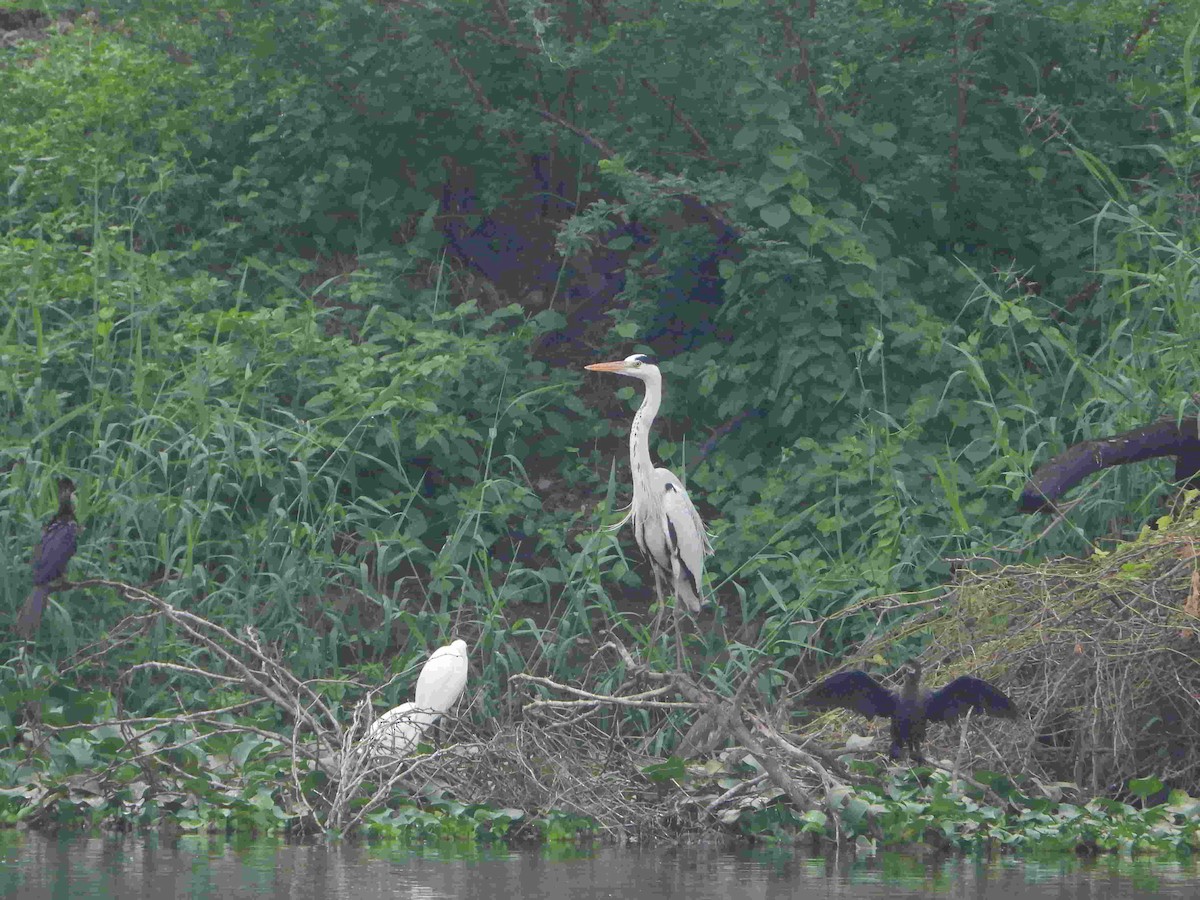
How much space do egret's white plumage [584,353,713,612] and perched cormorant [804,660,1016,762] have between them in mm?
2424

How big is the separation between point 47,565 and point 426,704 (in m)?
1.70

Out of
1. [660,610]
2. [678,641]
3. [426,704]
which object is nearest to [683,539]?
[660,610]

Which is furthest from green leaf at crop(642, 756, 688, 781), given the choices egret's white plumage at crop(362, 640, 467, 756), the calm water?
egret's white plumage at crop(362, 640, 467, 756)

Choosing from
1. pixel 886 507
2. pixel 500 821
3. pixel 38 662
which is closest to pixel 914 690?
pixel 500 821

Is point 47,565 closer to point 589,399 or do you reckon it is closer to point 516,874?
point 516,874

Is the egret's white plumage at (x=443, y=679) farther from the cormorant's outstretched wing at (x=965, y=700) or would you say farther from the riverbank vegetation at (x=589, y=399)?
the cormorant's outstretched wing at (x=965, y=700)

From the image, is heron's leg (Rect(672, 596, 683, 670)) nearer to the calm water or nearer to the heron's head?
the heron's head

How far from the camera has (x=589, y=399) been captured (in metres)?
9.95

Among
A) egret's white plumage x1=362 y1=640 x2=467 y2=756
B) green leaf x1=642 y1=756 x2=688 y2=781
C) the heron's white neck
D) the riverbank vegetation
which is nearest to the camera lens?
green leaf x1=642 y1=756 x2=688 y2=781

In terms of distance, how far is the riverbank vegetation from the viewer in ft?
19.6

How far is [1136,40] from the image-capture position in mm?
9781

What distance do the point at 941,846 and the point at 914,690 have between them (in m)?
0.53

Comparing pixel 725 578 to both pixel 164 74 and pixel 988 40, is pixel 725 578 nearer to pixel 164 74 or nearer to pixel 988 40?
pixel 988 40

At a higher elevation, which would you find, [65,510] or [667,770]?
[65,510]
